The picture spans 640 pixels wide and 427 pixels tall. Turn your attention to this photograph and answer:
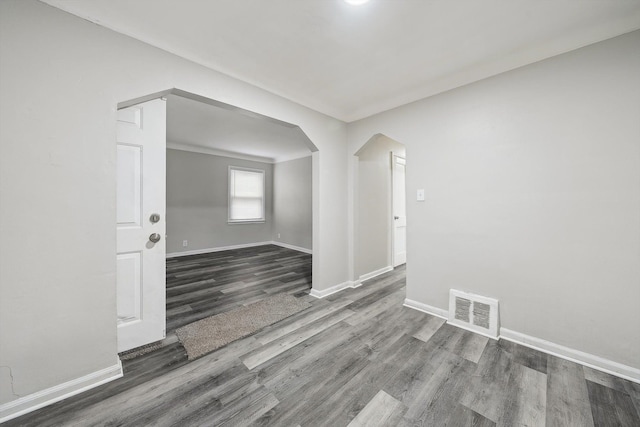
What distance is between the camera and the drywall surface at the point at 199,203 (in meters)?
5.37

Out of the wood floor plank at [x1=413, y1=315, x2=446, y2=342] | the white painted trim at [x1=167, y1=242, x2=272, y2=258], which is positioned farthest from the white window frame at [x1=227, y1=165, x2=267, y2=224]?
the wood floor plank at [x1=413, y1=315, x2=446, y2=342]

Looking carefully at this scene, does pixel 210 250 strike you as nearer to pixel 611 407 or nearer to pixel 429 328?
pixel 429 328

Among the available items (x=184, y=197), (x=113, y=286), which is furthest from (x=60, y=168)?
(x=184, y=197)

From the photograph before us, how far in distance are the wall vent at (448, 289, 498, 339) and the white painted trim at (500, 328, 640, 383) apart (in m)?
0.12

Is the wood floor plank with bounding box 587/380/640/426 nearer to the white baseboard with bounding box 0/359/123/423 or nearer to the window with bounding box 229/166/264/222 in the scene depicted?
the white baseboard with bounding box 0/359/123/423

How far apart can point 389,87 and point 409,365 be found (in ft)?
8.81

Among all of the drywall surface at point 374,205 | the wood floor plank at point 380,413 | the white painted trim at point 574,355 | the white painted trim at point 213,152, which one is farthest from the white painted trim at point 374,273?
the white painted trim at point 213,152

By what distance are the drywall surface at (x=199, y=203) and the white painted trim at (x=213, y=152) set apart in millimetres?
82

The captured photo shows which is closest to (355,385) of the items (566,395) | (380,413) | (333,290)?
(380,413)

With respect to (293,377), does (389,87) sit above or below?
above

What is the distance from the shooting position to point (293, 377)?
1652mm

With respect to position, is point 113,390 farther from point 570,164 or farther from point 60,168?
point 570,164

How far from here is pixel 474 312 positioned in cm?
228

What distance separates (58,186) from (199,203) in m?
4.53
